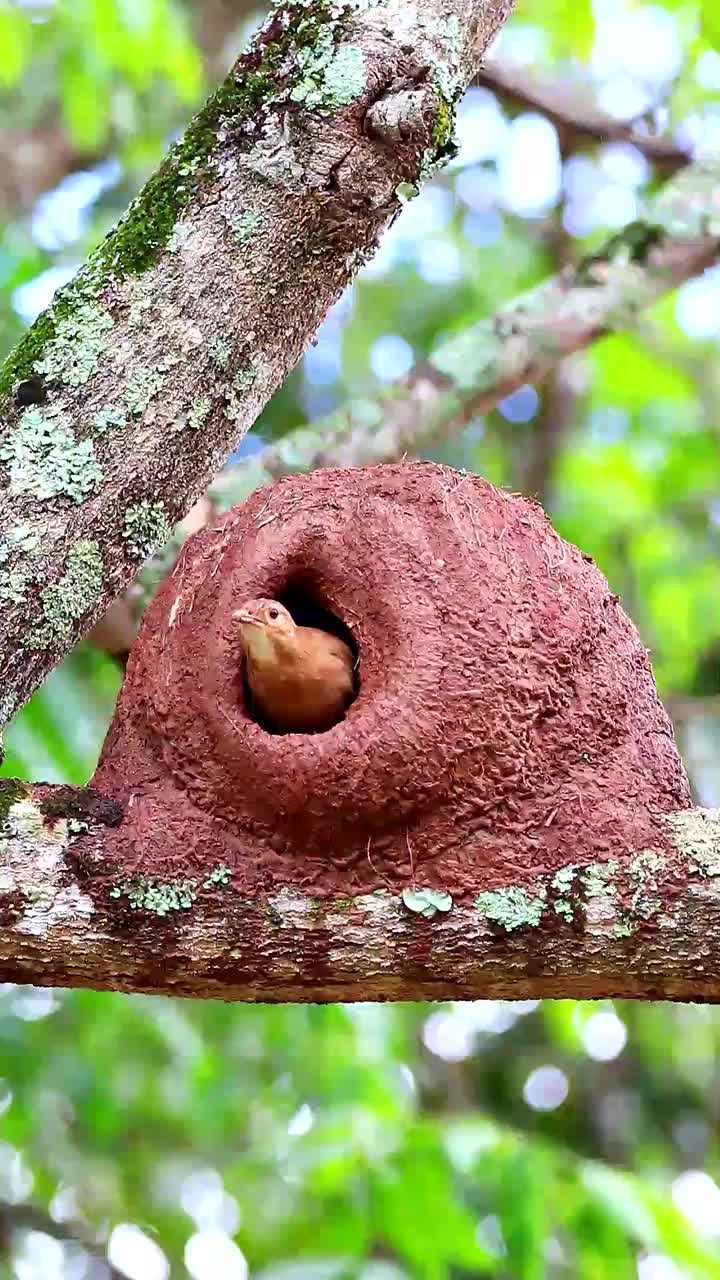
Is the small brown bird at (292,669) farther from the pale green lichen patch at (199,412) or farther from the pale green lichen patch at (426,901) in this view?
the pale green lichen patch at (426,901)

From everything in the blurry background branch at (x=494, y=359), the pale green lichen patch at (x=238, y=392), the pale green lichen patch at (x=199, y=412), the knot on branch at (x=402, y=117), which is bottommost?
the pale green lichen patch at (x=199, y=412)

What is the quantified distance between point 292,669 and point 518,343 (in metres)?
1.84

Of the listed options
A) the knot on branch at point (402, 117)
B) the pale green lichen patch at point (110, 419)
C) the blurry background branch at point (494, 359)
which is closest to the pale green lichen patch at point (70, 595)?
the pale green lichen patch at point (110, 419)

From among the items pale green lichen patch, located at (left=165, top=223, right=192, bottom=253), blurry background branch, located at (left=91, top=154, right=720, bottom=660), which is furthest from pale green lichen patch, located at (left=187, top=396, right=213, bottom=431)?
blurry background branch, located at (left=91, top=154, right=720, bottom=660)

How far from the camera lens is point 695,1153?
295 inches

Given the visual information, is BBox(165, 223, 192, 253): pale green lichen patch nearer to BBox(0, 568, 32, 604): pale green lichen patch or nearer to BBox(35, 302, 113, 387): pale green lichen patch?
BBox(35, 302, 113, 387): pale green lichen patch

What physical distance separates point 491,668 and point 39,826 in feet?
2.62

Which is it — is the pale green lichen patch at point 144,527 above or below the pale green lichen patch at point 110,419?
below

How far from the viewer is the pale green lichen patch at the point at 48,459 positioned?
2238 millimetres

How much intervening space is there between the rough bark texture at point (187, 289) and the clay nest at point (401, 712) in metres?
0.35

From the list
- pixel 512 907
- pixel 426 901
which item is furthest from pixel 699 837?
pixel 426 901

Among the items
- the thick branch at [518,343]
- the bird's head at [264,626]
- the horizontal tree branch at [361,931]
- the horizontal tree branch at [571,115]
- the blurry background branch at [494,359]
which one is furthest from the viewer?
the horizontal tree branch at [571,115]

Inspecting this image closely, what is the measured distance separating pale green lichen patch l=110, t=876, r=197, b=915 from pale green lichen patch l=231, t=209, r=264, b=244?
3.22 feet

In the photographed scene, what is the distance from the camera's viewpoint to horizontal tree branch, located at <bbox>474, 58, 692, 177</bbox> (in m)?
4.92
